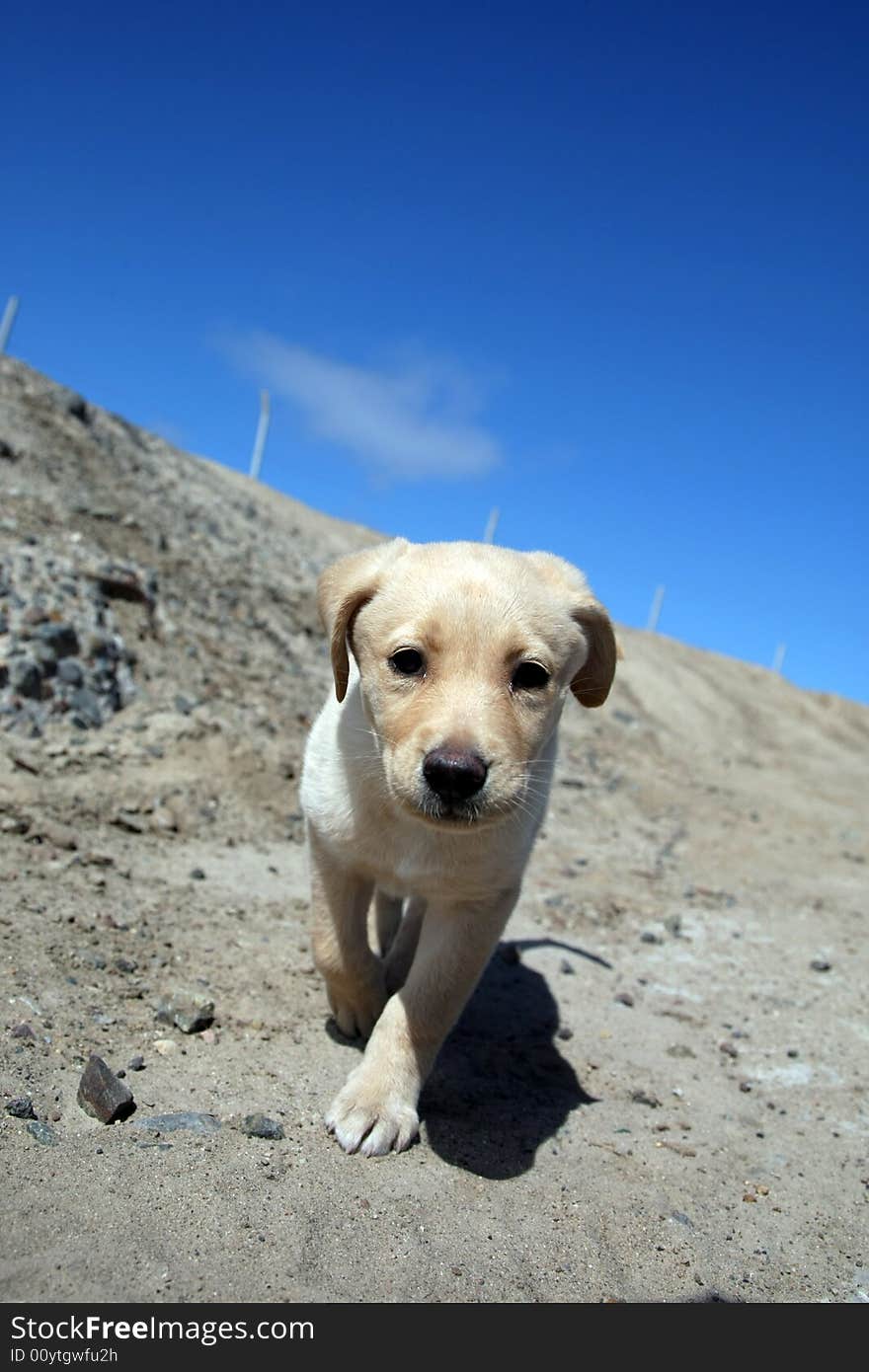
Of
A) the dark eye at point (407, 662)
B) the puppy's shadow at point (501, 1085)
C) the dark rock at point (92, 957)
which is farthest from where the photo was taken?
the dark rock at point (92, 957)

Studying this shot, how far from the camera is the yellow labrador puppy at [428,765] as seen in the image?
329cm

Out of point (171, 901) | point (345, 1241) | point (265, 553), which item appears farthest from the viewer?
point (265, 553)

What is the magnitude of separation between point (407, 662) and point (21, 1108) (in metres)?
1.94

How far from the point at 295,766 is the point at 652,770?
803 cm

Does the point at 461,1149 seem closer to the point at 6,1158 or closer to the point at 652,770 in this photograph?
the point at 6,1158

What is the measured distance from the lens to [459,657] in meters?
3.40

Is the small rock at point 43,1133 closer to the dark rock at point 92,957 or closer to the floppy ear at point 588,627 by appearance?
the dark rock at point 92,957

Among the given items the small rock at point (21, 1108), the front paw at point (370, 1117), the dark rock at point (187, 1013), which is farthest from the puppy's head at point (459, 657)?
the small rock at point (21, 1108)

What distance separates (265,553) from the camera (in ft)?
48.5

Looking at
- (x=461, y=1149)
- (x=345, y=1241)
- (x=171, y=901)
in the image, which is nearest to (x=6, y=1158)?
(x=345, y=1241)

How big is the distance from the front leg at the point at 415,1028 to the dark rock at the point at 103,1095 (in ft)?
2.47

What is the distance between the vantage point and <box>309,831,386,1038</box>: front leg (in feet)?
13.9

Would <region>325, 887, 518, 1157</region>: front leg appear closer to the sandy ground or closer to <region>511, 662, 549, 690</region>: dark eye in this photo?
the sandy ground

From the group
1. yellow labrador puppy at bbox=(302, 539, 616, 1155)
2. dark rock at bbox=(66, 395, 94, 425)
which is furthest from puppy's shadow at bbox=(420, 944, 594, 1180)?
dark rock at bbox=(66, 395, 94, 425)
